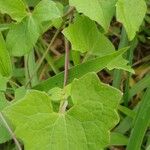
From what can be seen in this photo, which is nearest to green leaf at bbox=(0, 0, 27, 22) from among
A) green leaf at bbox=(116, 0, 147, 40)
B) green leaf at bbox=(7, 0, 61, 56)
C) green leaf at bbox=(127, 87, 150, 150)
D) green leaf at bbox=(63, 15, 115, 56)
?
green leaf at bbox=(7, 0, 61, 56)

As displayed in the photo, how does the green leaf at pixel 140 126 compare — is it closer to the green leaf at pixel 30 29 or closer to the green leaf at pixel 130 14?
the green leaf at pixel 130 14

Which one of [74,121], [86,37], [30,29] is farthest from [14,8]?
[74,121]

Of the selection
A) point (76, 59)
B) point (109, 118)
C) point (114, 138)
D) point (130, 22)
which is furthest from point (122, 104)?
point (109, 118)

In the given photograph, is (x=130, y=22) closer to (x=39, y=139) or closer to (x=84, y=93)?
(x=84, y=93)

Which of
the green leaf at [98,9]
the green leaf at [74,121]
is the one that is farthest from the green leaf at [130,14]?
the green leaf at [74,121]

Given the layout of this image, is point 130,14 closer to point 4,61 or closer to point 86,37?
point 86,37

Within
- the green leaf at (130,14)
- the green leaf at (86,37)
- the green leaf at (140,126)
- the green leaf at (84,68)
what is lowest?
the green leaf at (140,126)
